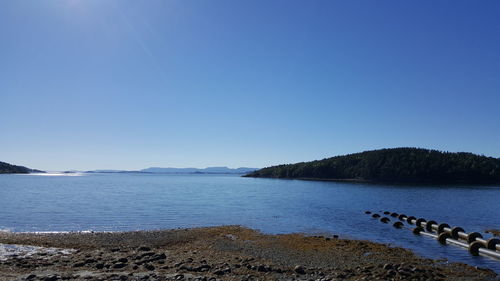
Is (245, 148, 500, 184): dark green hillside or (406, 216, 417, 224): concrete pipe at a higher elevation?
(245, 148, 500, 184): dark green hillside

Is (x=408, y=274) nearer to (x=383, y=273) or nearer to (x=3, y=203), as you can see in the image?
(x=383, y=273)

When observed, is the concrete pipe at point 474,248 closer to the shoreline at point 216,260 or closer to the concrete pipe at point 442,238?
the concrete pipe at point 442,238

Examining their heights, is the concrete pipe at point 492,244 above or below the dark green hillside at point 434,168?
below

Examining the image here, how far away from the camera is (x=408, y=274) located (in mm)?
17406

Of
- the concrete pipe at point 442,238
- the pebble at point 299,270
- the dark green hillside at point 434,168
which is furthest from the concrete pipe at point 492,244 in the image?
the dark green hillside at point 434,168

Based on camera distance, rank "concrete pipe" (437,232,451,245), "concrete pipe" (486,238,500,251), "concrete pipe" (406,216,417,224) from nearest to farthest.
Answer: "concrete pipe" (486,238,500,251) → "concrete pipe" (437,232,451,245) → "concrete pipe" (406,216,417,224)

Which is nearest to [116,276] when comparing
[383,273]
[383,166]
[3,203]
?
[383,273]

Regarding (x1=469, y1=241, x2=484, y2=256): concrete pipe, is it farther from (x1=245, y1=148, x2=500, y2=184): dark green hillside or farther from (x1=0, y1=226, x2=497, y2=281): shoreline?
(x1=245, y1=148, x2=500, y2=184): dark green hillside

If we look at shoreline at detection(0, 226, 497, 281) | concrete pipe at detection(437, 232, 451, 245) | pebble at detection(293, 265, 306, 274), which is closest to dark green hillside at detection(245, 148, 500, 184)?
concrete pipe at detection(437, 232, 451, 245)

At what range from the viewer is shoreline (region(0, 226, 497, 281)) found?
17.1 m

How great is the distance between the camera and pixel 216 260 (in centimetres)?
2080

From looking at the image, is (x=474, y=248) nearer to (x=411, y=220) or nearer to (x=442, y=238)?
(x=442, y=238)

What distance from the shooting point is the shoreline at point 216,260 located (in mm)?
17094

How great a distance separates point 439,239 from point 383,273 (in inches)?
601
